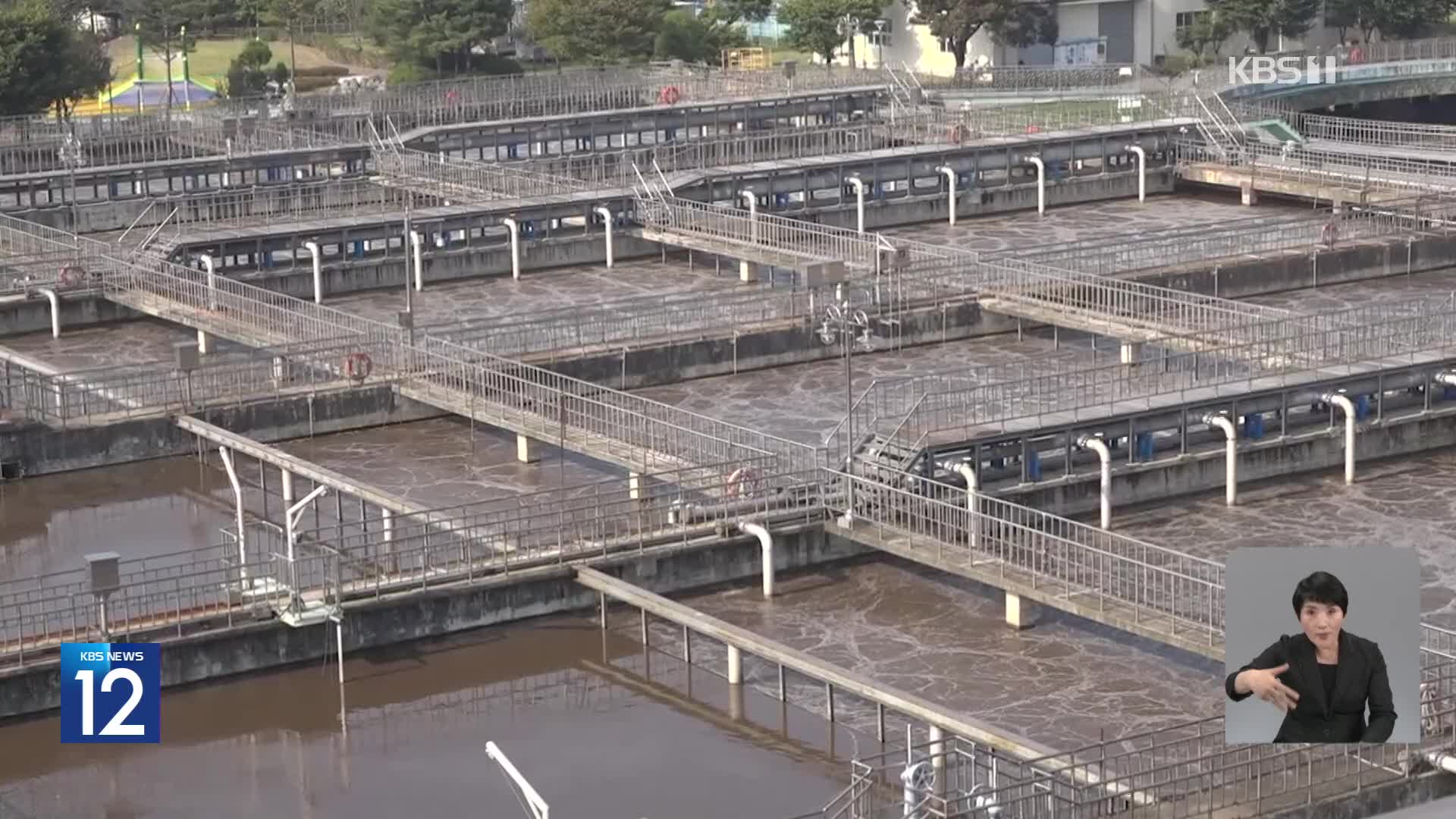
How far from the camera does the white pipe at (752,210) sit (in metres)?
45.9

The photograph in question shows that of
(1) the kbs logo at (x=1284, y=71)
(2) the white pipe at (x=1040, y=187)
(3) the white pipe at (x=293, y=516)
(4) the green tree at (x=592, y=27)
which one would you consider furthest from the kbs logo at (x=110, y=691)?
(4) the green tree at (x=592, y=27)

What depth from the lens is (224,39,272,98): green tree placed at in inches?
2788

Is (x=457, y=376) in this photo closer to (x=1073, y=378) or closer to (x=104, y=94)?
(x=1073, y=378)

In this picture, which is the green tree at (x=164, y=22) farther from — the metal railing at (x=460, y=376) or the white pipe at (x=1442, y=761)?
the white pipe at (x=1442, y=761)

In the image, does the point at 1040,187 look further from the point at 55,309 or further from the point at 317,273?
the point at 55,309

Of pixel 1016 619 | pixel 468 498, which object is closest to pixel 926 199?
pixel 468 498

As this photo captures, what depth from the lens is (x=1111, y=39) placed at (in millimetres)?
74375

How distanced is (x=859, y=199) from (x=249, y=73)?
25.9 m

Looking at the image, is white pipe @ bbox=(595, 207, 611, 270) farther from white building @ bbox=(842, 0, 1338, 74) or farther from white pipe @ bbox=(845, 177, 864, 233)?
white building @ bbox=(842, 0, 1338, 74)

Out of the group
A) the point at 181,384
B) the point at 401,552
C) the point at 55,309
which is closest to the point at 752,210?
the point at 55,309

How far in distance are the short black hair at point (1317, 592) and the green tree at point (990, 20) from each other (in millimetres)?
57191

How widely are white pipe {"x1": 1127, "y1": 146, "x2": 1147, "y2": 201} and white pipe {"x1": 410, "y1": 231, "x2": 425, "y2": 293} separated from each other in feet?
50.6

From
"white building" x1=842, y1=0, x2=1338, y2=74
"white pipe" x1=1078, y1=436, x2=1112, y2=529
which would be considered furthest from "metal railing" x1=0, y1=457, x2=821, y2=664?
"white building" x1=842, y1=0, x2=1338, y2=74

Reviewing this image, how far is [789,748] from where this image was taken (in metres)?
23.9
